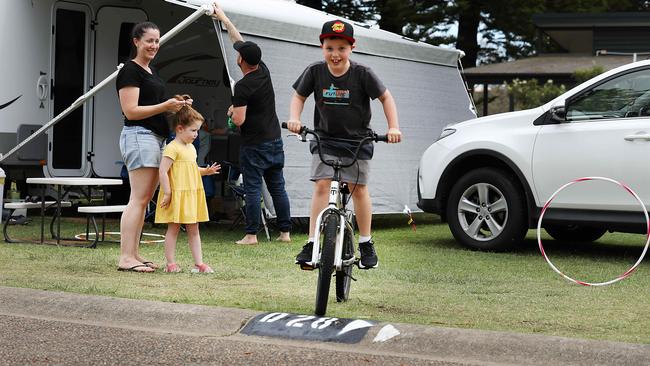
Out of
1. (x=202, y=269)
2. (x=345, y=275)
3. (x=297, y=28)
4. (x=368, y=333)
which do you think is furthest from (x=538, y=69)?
(x=368, y=333)

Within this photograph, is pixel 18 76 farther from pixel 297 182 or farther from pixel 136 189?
pixel 136 189

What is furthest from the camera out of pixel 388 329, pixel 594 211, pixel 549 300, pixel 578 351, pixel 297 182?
pixel 297 182

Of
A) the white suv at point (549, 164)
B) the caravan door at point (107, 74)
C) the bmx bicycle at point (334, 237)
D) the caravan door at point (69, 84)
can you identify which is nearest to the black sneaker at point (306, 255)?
the bmx bicycle at point (334, 237)

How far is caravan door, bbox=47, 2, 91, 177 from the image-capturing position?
13688mm

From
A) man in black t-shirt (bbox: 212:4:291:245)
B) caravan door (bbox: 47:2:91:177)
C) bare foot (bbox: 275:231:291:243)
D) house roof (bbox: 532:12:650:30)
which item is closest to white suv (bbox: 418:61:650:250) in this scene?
bare foot (bbox: 275:231:291:243)

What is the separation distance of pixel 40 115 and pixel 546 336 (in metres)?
8.92

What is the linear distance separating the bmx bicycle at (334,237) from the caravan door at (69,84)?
7400 millimetres

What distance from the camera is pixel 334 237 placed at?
6.61 m

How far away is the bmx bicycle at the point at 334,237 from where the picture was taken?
6523 millimetres

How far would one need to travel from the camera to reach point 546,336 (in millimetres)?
5852

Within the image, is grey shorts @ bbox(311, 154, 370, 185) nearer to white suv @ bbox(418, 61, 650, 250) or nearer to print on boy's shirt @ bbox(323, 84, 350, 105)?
print on boy's shirt @ bbox(323, 84, 350, 105)

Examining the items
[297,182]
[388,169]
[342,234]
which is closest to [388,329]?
[342,234]

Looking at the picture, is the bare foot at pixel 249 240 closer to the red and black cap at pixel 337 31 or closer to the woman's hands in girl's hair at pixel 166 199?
the woman's hands in girl's hair at pixel 166 199

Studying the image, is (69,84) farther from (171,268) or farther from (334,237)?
(334,237)
